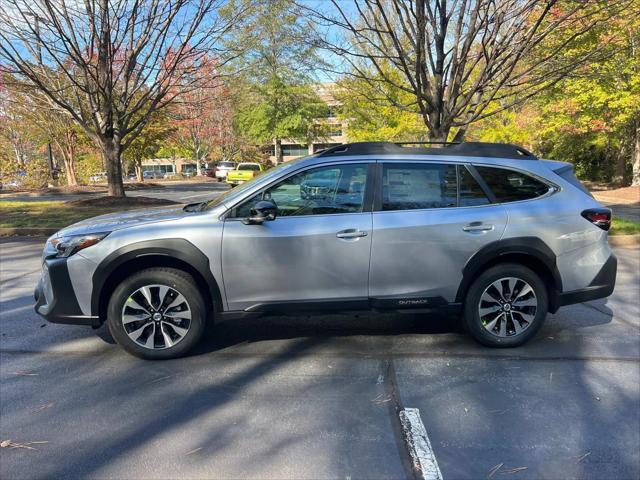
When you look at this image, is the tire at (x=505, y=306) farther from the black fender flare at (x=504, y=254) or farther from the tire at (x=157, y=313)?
the tire at (x=157, y=313)

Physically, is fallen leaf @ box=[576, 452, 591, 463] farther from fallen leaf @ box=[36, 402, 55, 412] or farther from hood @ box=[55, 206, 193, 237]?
fallen leaf @ box=[36, 402, 55, 412]

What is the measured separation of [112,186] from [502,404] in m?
14.3

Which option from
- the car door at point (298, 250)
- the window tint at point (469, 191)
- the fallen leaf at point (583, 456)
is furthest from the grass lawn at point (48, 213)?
the fallen leaf at point (583, 456)

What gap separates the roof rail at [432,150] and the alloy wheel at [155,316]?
177 cm

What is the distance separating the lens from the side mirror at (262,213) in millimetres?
3707

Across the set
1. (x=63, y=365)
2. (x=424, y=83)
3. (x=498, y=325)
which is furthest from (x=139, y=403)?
(x=424, y=83)

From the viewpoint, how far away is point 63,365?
3.85 m

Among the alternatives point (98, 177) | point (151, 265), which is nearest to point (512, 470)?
point (151, 265)

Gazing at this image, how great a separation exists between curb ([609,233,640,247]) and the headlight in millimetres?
9051

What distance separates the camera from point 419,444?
2.75 metres

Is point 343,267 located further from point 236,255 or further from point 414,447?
point 414,447

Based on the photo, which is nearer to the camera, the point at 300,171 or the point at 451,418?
the point at 451,418

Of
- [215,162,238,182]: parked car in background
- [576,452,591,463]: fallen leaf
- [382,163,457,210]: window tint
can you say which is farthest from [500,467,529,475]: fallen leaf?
[215,162,238,182]: parked car in background

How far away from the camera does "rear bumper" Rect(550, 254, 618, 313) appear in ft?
13.5
